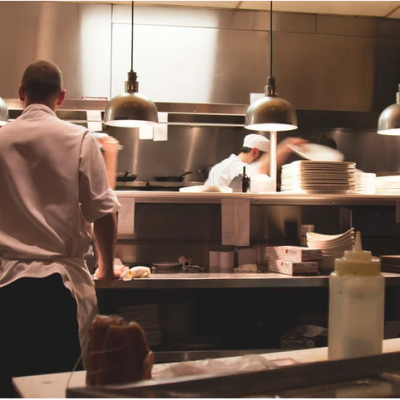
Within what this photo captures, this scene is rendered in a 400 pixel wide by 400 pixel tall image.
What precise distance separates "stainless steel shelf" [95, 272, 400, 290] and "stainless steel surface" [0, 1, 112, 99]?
1.95 metres

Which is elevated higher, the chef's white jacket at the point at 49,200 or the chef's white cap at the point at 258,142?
the chef's white cap at the point at 258,142

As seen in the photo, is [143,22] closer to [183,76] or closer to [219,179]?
[183,76]

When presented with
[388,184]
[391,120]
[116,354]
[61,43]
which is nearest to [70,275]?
[116,354]

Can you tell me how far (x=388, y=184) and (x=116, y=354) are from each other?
3517mm

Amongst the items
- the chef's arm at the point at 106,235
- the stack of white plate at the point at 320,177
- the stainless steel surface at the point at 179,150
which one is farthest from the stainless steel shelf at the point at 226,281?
the stainless steel surface at the point at 179,150

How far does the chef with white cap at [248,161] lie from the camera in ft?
16.2

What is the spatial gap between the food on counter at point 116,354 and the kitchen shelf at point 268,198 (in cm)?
276

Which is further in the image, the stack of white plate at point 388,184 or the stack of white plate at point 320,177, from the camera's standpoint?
the stack of white plate at point 388,184

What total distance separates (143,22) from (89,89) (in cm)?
71

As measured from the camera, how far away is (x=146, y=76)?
458 centimetres

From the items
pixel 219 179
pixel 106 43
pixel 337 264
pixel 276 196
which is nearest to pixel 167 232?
pixel 276 196

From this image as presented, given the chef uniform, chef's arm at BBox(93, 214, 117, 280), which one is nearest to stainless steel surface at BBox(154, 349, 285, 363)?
chef's arm at BBox(93, 214, 117, 280)

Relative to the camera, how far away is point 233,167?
5.15 metres

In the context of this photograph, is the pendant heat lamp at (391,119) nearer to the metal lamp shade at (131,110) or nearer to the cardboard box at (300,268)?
the cardboard box at (300,268)
